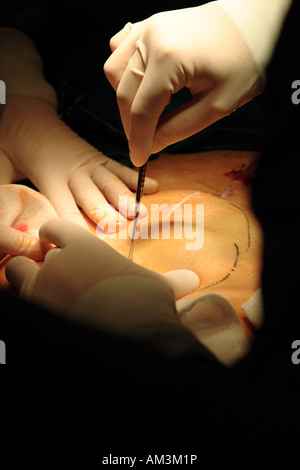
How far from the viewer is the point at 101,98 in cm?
183

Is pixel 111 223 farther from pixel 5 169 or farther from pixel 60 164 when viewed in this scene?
pixel 5 169

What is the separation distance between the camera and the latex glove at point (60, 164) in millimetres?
1381

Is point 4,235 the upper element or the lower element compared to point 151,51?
lower

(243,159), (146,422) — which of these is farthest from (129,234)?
(146,422)

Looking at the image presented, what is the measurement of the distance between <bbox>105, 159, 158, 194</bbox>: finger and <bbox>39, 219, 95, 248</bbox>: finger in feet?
1.59

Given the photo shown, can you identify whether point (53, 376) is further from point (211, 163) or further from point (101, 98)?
point (101, 98)

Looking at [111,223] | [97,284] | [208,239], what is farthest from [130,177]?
[97,284]

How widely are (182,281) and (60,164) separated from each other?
0.73 metres

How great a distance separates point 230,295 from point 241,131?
41.1 inches

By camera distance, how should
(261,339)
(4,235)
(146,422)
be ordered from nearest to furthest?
(146,422)
(261,339)
(4,235)

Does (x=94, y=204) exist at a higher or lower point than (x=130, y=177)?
lower

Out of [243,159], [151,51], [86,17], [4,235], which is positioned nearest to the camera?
[151,51]

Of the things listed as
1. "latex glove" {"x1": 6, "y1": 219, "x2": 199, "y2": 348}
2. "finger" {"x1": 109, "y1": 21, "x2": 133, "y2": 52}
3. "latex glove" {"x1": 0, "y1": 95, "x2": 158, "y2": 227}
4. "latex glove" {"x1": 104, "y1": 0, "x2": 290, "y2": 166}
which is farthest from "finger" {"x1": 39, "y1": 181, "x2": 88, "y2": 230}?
"finger" {"x1": 109, "y1": 21, "x2": 133, "y2": 52}

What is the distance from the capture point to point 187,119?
3.25 feet
